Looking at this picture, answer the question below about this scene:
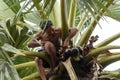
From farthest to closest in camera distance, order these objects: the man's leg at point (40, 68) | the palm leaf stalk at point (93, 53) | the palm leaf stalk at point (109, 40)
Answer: the palm leaf stalk at point (109, 40), the palm leaf stalk at point (93, 53), the man's leg at point (40, 68)

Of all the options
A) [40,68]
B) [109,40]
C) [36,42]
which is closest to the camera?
[40,68]

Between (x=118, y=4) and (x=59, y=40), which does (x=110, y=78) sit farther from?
(x=118, y=4)

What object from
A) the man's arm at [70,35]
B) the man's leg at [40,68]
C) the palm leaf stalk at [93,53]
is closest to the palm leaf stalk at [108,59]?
the palm leaf stalk at [93,53]

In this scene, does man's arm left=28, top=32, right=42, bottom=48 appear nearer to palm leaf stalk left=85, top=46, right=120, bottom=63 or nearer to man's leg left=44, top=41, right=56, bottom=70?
man's leg left=44, top=41, right=56, bottom=70

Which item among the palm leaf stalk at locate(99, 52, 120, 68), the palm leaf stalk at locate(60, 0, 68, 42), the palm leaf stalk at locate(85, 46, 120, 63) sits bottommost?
the palm leaf stalk at locate(99, 52, 120, 68)

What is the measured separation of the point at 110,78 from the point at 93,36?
304 mm

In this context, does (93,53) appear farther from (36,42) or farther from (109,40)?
(36,42)

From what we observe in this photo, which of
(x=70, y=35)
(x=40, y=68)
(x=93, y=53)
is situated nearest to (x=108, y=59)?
(x=93, y=53)

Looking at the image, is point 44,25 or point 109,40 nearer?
point 44,25

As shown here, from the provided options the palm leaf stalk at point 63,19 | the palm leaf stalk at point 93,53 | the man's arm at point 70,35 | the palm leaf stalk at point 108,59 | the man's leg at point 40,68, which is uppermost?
the palm leaf stalk at point 63,19

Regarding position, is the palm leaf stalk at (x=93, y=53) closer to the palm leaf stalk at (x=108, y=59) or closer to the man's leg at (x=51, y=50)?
the palm leaf stalk at (x=108, y=59)

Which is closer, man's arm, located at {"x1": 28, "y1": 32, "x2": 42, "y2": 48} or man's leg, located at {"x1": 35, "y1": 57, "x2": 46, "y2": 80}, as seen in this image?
man's leg, located at {"x1": 35, "y1": 57, "x2": 46, "y2": 80}

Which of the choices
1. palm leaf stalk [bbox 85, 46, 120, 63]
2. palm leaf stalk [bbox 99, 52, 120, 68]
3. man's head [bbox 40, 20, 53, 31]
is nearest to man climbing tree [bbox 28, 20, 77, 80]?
man's head [bbox 40, 20, 53, 31]

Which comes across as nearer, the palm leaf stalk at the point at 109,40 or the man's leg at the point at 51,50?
the man's leg at the point at 51,50
